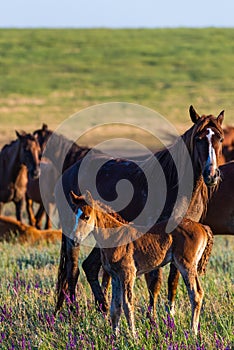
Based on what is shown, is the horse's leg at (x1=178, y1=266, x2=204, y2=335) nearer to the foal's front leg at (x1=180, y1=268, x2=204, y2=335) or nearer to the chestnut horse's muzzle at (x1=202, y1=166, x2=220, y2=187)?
the foal's front leg at (x1=180, y1=268, x2=204, y2=335)

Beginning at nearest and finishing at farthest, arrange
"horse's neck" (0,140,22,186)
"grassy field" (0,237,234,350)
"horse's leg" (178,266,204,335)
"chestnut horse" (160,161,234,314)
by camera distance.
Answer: "grassy field" (0,237,234,350)
"horse's leg" (178,266,204,335)
"chestnut horse" (160,161,234,314)
"horse's neck" (0,140,22,186)

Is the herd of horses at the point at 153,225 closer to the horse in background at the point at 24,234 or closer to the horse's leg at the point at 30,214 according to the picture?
the horse in background at the point at 24,234

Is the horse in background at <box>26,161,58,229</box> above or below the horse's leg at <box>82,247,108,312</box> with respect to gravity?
above

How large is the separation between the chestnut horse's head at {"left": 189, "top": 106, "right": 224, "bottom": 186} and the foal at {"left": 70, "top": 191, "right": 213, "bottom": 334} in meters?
0.40

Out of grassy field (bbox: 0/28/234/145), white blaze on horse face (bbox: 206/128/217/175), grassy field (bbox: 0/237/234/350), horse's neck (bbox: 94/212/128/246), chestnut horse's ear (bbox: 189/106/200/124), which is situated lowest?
grassy field (bbox: 0/237/234/350)

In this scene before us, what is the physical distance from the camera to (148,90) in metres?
55.8

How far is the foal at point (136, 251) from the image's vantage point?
18.7ft

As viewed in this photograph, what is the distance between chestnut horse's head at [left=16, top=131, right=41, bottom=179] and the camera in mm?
14133

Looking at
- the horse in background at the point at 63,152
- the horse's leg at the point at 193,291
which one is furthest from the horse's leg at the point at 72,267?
the horse in background at the point at 63,152

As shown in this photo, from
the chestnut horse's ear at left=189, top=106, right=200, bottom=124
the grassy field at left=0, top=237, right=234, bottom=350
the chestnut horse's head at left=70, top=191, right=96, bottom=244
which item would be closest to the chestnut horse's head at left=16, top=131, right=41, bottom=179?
the grassy field at left=0, top=237, right=234, bottom=350

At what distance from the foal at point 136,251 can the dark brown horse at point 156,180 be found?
0.28 metres

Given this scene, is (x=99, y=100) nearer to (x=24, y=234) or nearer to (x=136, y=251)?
(x=24, y=234)

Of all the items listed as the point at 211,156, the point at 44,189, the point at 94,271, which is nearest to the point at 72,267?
the point at 94,271

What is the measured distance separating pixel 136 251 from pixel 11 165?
9.46 m
